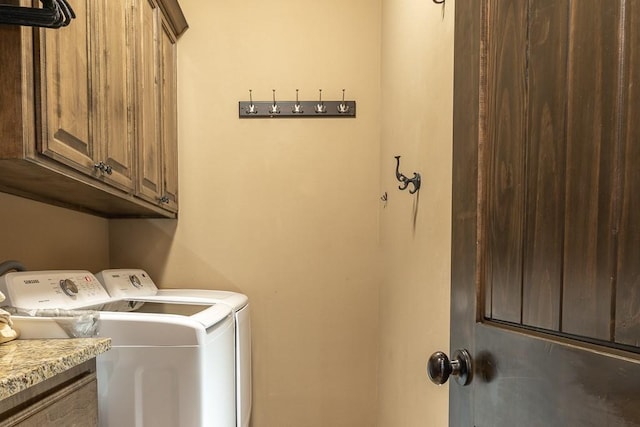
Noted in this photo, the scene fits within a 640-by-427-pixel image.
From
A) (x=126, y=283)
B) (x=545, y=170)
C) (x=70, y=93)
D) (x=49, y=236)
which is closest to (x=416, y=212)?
(x=545, y=170)

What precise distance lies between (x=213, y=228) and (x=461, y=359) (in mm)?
1690

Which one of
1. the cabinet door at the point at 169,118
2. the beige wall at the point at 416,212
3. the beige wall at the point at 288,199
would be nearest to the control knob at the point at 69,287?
the cabinet door at the point at 169,118

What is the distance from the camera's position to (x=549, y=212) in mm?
551

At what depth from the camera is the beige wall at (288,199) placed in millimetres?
2215

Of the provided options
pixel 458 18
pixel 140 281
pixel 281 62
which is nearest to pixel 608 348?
pixel 458 18

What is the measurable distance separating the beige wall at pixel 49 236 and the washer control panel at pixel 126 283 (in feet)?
0.60

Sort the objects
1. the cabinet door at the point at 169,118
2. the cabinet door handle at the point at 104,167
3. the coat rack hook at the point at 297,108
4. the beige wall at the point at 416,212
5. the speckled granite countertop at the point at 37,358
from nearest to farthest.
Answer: the speckled granite countertop at the point at 37,358
the beige wall at the point at 416,212
the cabinet door handle at the point at 104,167
the cabinet door at the point at 169,118
the coat rack hook at the point at 297,108

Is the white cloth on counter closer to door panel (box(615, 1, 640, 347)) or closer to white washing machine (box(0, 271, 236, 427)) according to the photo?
white washing machine (box(0, 271, 236, 427))

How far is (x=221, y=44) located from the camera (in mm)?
2215

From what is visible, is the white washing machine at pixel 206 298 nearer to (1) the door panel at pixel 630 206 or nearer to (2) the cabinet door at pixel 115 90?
(2) the cabinet door at pixel 115 90

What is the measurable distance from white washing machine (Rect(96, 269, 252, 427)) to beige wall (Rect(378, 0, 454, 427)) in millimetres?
658

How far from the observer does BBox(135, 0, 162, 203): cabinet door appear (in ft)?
5.29

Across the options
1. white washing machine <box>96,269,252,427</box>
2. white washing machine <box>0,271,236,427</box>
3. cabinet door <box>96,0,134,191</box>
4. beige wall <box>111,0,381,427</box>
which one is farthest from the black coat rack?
beige wall <box>111,0,381,427</box>

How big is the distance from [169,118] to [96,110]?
863mm
